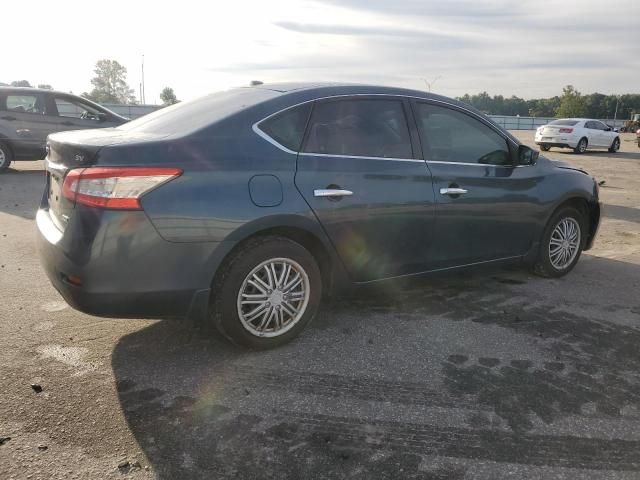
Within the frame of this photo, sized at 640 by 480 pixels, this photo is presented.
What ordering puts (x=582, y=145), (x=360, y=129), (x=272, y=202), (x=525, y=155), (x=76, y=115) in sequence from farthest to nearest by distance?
(x=582, y=145), (x=76, y=115), (x=525, y=155), (x=360, y=129), (x=272, y=202)

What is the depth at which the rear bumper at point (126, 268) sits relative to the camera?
2.89 meters

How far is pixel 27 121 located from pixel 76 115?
1032 millimetres

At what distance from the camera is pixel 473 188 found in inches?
169

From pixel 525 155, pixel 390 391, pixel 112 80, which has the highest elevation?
pixel 112 80

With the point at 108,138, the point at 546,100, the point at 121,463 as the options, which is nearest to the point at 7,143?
the point at 108,138

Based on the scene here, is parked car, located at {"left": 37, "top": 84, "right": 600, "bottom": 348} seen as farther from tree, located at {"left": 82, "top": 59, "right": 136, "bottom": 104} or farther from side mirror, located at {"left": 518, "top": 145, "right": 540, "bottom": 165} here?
tree, located at {"left": 82, "top": 59, "right": 136, "bottom": 104}

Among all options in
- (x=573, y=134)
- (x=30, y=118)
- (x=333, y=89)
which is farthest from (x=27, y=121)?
(x=573, y=134)

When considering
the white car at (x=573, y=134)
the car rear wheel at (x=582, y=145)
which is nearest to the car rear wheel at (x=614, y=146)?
the white car at (x=573, y=134)

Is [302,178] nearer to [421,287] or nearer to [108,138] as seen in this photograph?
[108,138]

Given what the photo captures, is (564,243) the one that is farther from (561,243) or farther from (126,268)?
(126,268)

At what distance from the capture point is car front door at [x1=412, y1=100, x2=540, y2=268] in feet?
13.6

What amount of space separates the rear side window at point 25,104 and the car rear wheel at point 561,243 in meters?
10.9

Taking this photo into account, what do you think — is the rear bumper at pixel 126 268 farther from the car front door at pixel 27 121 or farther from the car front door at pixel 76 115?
the car front door at pixel 76 115

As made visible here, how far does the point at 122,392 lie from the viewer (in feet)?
9.84
